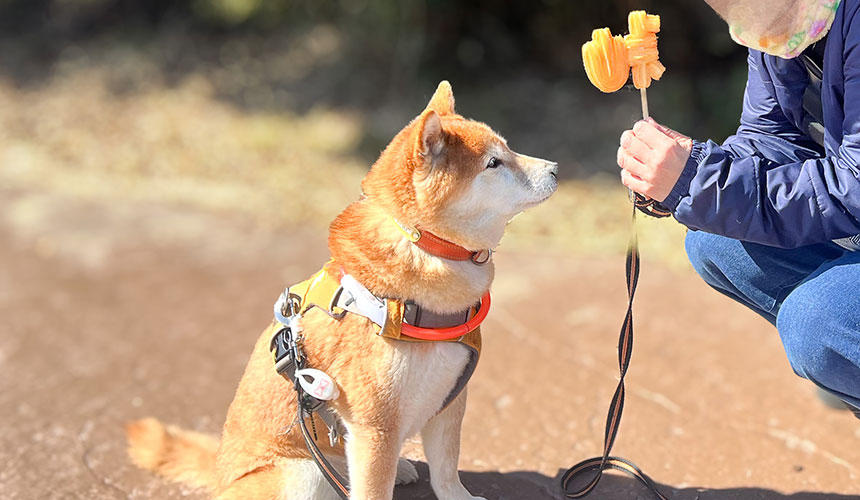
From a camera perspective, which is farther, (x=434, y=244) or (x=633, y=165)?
(x=434, y=244)

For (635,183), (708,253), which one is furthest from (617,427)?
(635,183)

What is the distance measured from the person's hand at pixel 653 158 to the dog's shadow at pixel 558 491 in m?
1.04

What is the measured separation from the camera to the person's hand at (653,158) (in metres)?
2.04

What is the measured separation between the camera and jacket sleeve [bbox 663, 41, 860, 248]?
6.48ft

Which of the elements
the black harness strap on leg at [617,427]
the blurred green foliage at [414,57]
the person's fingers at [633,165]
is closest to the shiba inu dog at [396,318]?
the person's fingers at [633,165]

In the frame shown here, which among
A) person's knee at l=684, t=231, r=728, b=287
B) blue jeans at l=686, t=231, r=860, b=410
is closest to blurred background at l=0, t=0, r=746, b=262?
person's knee at l=684, t=231, r=728, b=287

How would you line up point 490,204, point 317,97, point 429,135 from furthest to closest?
point 317,97, point 490,204, point 429,135

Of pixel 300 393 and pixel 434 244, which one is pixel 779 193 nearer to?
pixel 434 244

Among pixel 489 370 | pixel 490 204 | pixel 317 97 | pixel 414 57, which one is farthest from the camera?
pixel 317 97

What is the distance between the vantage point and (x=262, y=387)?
2.33 metres

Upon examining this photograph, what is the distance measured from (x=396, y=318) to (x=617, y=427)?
2.59 feet

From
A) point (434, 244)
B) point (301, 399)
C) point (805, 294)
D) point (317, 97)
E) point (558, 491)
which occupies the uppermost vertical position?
point (434, 244)

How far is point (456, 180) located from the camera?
220cm

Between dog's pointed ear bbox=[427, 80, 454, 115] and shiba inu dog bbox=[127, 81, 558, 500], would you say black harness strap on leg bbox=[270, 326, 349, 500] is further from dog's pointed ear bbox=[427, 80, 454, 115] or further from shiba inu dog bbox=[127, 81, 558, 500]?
dog's pointed ear bbox=[427, 80, 454, 115]
